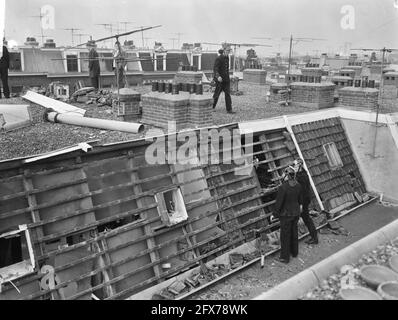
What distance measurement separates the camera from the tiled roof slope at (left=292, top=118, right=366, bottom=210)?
11164mm

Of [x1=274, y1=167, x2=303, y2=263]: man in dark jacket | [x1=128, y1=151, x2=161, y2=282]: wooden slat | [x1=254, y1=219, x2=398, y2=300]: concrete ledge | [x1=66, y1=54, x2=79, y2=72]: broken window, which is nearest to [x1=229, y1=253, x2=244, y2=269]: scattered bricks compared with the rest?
[x1=274, y1=167, x2=303, y2=263]: man in dark jacket

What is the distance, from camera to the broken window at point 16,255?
6074 mm

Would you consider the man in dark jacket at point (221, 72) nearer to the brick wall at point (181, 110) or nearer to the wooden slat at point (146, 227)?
the brick wall at point (181, 110)

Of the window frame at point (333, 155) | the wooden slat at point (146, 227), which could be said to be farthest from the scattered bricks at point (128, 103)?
the window frame at point (333, 155)

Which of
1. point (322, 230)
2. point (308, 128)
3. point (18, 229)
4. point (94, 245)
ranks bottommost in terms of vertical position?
point (322, 230)

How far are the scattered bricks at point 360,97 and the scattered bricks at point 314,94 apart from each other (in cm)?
59

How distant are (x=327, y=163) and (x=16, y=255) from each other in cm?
849

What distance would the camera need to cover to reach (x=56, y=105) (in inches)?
455

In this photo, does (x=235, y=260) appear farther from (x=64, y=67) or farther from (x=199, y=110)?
(x=64, y=67)

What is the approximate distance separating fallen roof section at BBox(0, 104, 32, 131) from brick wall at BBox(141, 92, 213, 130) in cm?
310

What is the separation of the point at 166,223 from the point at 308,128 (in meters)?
5.69

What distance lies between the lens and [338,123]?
12.7 m
